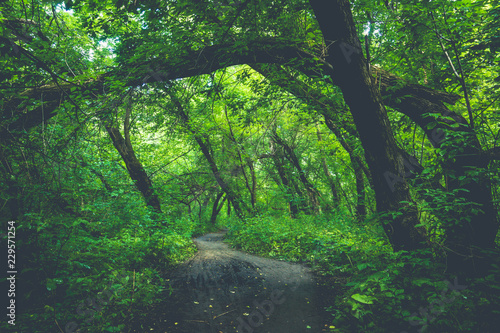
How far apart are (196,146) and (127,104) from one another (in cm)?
855

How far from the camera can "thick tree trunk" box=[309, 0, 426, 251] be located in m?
3.65

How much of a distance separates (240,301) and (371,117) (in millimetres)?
3996

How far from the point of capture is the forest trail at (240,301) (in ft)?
12.1

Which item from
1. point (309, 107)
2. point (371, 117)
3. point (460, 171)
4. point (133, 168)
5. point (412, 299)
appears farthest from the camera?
point (133, 168)

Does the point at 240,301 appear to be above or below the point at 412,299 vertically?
below

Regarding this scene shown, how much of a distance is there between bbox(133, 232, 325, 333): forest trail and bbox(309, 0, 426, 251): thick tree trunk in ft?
6.53

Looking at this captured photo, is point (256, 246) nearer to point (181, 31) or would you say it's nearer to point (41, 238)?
point (41, 238)

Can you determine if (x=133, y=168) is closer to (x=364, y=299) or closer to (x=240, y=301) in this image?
(x=240, y=301)

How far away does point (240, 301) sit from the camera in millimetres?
4570

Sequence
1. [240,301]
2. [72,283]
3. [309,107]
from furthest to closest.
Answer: [309,107], [240,301], [72,283]

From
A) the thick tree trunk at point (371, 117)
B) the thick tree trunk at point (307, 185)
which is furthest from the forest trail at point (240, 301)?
the thick tree trunk at point (307, 185)

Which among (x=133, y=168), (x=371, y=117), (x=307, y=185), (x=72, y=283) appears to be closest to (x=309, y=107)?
(x=371, y=117)

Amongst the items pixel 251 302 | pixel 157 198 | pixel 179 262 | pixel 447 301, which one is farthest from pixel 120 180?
pixel 447 301

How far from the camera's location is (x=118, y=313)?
3.67m
